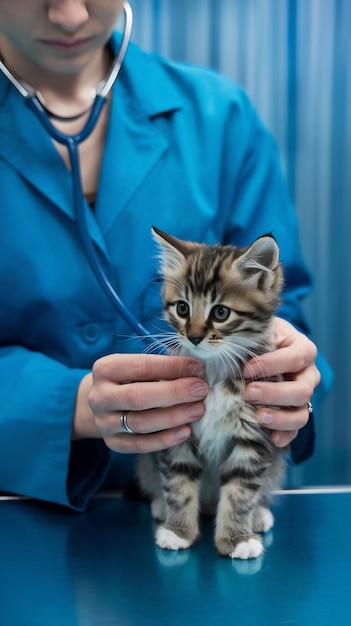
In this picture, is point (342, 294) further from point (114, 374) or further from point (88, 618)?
point (88, 618)

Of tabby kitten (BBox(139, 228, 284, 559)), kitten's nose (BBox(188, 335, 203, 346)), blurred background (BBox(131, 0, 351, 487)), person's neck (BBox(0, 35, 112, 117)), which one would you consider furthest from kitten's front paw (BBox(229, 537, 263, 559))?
blurred background (BBox(131, 0, 351, 487))

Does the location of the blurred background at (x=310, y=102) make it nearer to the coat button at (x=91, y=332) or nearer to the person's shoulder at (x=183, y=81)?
the person's shoulder at (x=183, y=81)

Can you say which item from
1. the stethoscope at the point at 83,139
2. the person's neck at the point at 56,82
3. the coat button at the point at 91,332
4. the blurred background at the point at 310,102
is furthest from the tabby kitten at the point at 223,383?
the blurred background at the point at 310,102

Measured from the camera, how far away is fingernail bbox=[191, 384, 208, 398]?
3.53 ft

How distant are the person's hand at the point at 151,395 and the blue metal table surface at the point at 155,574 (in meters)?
0.16

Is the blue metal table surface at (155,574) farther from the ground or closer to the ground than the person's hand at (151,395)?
closer to the ground

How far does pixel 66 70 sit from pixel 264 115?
2.73 ft

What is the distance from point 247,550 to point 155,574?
14 cm

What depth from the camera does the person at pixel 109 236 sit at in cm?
113

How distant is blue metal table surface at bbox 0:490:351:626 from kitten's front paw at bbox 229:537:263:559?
0.01m

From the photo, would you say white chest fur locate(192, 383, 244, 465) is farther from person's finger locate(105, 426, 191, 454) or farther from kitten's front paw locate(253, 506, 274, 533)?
kitten's front paw locate(253, 506, 274, 533)

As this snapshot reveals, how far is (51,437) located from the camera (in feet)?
A: 4.19

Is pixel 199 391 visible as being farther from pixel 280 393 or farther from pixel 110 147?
pixel 110 147

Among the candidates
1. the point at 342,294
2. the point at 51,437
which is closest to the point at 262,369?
the point at 51,437
